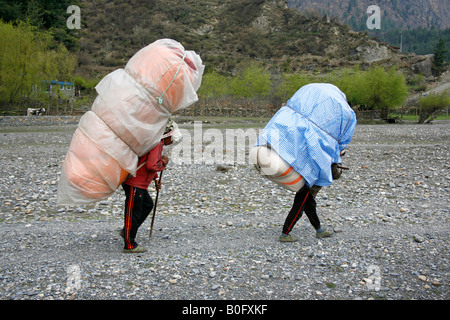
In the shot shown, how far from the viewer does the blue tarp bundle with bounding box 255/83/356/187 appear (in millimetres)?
5109

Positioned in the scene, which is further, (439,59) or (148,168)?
(439,59)

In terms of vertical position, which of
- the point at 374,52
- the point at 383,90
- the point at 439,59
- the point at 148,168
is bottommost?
the point at 148,168

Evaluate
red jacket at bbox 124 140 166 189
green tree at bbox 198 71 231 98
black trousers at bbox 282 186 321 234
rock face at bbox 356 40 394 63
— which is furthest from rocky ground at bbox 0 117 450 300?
rock face at bbox 356 40 394 63

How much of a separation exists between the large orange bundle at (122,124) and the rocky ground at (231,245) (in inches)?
41.6

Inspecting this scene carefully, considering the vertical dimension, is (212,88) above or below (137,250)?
above

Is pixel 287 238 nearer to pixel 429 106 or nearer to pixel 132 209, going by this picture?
pixel 132 209

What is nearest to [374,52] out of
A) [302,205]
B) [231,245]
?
[302,205]

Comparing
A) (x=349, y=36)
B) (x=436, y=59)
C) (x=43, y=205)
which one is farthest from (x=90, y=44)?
(x=43, y=205)

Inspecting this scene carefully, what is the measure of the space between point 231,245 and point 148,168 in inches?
67.7

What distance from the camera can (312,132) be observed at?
16.7ft

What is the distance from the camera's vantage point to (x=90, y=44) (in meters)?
81.6

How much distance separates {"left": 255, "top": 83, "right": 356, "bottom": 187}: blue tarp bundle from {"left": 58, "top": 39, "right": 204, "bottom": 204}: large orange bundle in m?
1.45

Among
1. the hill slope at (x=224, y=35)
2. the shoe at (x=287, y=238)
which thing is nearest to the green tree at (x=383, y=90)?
the hill slope at (x=224, y=35)

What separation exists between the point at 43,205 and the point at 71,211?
2.71 ft
